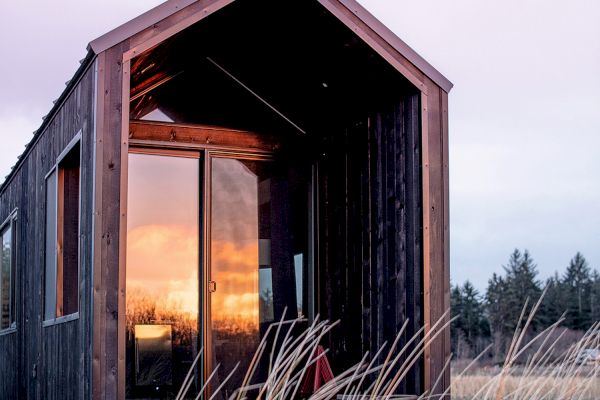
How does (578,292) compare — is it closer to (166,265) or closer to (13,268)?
(13,268)

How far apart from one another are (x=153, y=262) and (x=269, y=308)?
3.32ft

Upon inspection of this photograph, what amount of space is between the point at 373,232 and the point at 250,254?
129 cm

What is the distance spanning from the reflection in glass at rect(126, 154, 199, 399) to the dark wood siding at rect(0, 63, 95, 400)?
0.68 m

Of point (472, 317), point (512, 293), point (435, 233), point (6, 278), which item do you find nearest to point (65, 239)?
point (435, 233)

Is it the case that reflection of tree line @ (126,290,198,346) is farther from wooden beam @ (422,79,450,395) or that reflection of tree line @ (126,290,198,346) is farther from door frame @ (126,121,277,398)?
wooden beam @ (422,79,450,395)

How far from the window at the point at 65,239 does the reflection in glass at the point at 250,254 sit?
1.17 metres

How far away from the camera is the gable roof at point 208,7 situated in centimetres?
512

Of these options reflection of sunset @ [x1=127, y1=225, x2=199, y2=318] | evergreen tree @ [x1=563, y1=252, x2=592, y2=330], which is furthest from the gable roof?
evergreen tree @ [x1=563, y1=252, x2=592, y2=330]

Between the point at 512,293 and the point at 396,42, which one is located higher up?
the point at 396,42

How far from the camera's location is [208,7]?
18.1 feet

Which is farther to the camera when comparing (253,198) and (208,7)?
(253,198)

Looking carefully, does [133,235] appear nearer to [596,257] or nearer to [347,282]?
[347,282]

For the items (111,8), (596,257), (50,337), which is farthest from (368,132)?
(596,257)

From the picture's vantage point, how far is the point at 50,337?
6.94m
